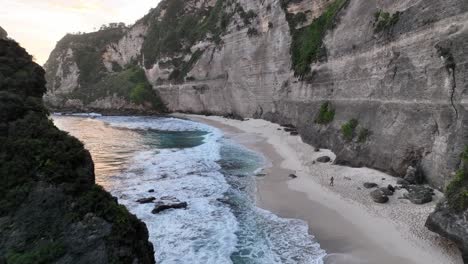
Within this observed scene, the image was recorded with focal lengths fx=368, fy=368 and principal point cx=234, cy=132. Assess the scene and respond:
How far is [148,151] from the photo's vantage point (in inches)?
1266

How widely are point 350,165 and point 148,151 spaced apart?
17599mm

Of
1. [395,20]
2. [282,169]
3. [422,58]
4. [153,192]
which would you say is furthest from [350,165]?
[153,192]

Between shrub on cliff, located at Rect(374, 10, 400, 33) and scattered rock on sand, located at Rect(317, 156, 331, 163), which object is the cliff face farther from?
shrub on cliff, located at Rect(374, 10, 400, 33)

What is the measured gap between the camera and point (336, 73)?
28.9 meters

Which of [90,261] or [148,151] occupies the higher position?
[90,261]

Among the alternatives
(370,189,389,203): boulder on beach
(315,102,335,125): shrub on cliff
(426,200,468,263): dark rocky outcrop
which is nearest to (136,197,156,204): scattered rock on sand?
(370,189,389,203): boulder on beach

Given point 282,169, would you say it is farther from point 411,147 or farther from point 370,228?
point 370,228

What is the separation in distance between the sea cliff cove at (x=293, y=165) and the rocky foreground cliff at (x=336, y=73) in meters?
0.12

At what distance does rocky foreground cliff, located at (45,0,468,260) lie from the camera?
16391 millimetres

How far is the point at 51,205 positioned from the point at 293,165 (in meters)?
18.9

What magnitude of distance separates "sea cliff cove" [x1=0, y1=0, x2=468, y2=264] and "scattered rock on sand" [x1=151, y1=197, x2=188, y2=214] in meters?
0.09

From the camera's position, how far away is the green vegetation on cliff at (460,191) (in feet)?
38.0

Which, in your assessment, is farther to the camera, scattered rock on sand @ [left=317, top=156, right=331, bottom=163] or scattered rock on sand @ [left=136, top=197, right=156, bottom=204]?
scattered rock on sand @ [left=317, top=156, right=331, bottom=163]

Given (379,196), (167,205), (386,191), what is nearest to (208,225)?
(167,205)
